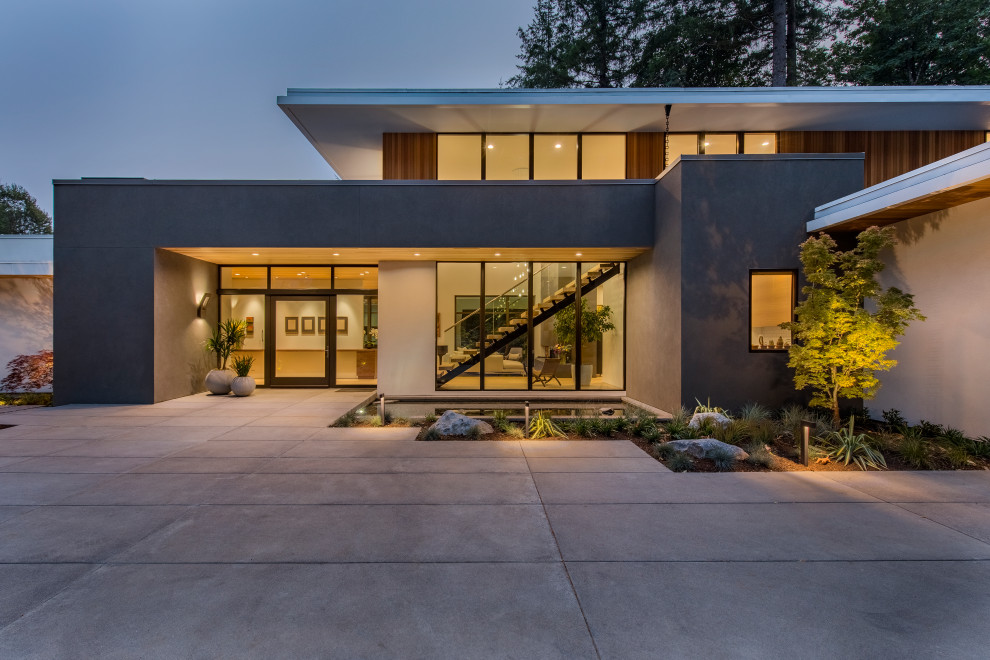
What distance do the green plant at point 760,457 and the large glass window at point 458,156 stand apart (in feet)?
29.8

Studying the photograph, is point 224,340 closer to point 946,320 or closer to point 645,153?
point 645,153

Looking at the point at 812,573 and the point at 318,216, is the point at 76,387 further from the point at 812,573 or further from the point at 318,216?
the point at 812,573

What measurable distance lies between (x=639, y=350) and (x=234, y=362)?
1007 cm

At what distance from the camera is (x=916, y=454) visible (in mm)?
5730

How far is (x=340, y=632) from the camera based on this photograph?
2.49 meters

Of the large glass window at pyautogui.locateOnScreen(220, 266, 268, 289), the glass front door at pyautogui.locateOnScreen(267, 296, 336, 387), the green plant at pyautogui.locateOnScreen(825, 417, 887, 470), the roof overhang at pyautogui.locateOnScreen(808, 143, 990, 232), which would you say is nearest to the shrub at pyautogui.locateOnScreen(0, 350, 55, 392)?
the large glass window at pyautogui.locateOnScreen(220, 266, 268, 289)

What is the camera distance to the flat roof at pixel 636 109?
10.5 m

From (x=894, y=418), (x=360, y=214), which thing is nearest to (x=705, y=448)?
(x=894, y=418)

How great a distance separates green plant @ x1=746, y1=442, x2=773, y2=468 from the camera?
5.65 metres

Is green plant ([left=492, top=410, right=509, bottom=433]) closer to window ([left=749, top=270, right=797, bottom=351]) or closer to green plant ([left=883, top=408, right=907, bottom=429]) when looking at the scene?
window ([left=749, top=270, right=797, bottom=351])

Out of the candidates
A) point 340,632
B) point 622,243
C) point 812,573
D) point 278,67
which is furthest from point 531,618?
point 278,67

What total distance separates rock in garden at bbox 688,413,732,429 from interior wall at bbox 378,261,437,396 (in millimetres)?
6298

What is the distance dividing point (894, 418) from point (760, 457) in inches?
161

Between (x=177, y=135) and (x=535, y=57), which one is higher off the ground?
(x=177, y=135)
